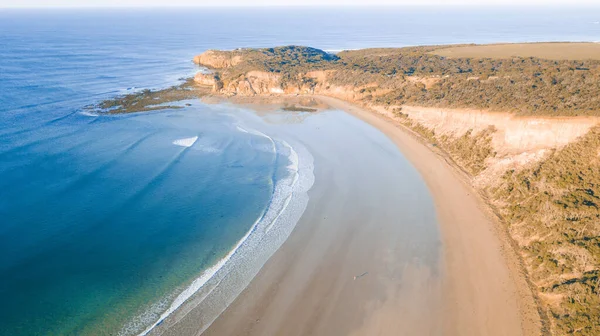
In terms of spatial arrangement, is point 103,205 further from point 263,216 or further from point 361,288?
point 361,288

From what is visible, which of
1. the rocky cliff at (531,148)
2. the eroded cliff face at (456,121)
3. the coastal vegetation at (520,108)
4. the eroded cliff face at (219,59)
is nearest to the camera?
the rocky cliff at (531,148)

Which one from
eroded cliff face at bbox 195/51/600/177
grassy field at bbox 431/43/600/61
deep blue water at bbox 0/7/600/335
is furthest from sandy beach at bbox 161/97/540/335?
grassy field at bbox 431/43/600/61

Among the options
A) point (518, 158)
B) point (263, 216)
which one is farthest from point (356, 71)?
point (263, 216)

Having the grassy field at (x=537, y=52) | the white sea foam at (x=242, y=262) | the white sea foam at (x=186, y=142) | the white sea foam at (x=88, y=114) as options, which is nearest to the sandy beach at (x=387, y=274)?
the white sea foam at (x=242, y=262)

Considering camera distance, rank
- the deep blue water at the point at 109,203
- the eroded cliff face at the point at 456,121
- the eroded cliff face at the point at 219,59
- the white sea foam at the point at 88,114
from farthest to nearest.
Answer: the eroded cliff face at the point at 219,59 < the white sea foam at the point at 88,114 < the eroded cliff face at the point at 456,121 < the deep blue water at the point at 109,203

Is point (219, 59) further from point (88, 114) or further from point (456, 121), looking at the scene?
point (456, 121)

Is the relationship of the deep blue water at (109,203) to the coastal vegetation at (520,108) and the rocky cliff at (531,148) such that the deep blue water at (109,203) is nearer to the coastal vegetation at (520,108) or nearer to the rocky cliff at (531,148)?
the coastal vegetation at (520,108)

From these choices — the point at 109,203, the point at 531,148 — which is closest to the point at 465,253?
the point at 531,148
